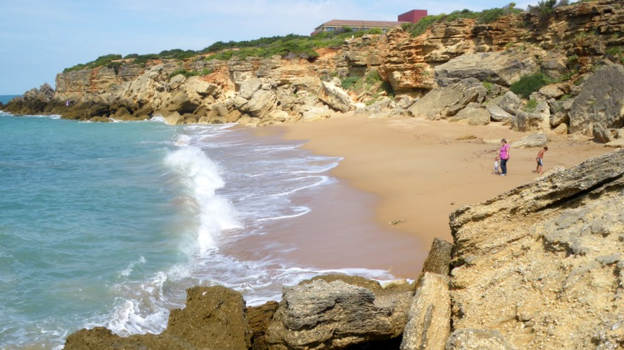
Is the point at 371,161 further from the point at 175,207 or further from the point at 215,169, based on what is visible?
the point at 175,207

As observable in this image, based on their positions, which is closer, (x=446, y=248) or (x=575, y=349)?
(x=575, y=349)

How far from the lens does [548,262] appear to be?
4.27 m

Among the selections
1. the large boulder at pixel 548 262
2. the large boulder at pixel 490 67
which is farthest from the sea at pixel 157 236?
the large boulder at pixel 490 67

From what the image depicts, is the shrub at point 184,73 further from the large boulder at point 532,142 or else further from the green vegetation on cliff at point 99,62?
the large boulder at point 532,142

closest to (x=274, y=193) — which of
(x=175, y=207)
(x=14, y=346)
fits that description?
(x=175, y=207)

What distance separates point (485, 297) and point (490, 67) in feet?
78.1

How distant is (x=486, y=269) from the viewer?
15.7 feet

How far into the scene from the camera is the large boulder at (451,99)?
79.8 feet

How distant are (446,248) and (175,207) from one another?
8587 mm

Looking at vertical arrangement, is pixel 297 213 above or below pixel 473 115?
below

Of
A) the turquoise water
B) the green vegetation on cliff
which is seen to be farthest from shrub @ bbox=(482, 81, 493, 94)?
the green vegetation on cliff

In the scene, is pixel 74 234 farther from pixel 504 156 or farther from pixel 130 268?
pixel 504 156

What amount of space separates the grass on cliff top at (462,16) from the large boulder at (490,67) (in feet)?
8.55

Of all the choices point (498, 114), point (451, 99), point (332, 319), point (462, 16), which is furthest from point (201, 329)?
point (462, 16)
